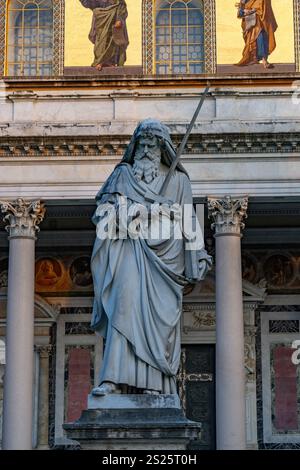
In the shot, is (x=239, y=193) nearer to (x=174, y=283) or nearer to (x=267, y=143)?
(x=267, y=143)

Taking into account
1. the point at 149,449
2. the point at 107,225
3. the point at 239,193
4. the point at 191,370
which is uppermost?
the point at 239,193

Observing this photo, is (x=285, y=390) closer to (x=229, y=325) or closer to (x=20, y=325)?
(x=229, y=325)

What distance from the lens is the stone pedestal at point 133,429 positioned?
8.86 m

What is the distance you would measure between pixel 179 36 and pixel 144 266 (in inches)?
844

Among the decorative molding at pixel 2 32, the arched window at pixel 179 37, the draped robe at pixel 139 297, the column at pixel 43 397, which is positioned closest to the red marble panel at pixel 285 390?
the column at pixel 43 397

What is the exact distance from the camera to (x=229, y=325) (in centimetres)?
2680

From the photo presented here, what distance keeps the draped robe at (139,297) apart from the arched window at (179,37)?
66.8 ft

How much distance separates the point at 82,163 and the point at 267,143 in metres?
3.92

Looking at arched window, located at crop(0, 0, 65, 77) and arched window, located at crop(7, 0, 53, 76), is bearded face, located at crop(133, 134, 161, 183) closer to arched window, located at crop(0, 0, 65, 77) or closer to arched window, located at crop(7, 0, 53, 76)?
Answer: arched window, located at crop(0, 0, 65, 77)

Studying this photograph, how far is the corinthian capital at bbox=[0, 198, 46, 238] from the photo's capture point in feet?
90.0

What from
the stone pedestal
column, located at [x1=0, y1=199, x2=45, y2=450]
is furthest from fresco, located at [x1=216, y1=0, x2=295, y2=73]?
the stone pedestal

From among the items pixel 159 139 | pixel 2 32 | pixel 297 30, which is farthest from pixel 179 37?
pixel 159 139

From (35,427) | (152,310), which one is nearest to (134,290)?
(152,310)

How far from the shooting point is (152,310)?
30.9 feet
